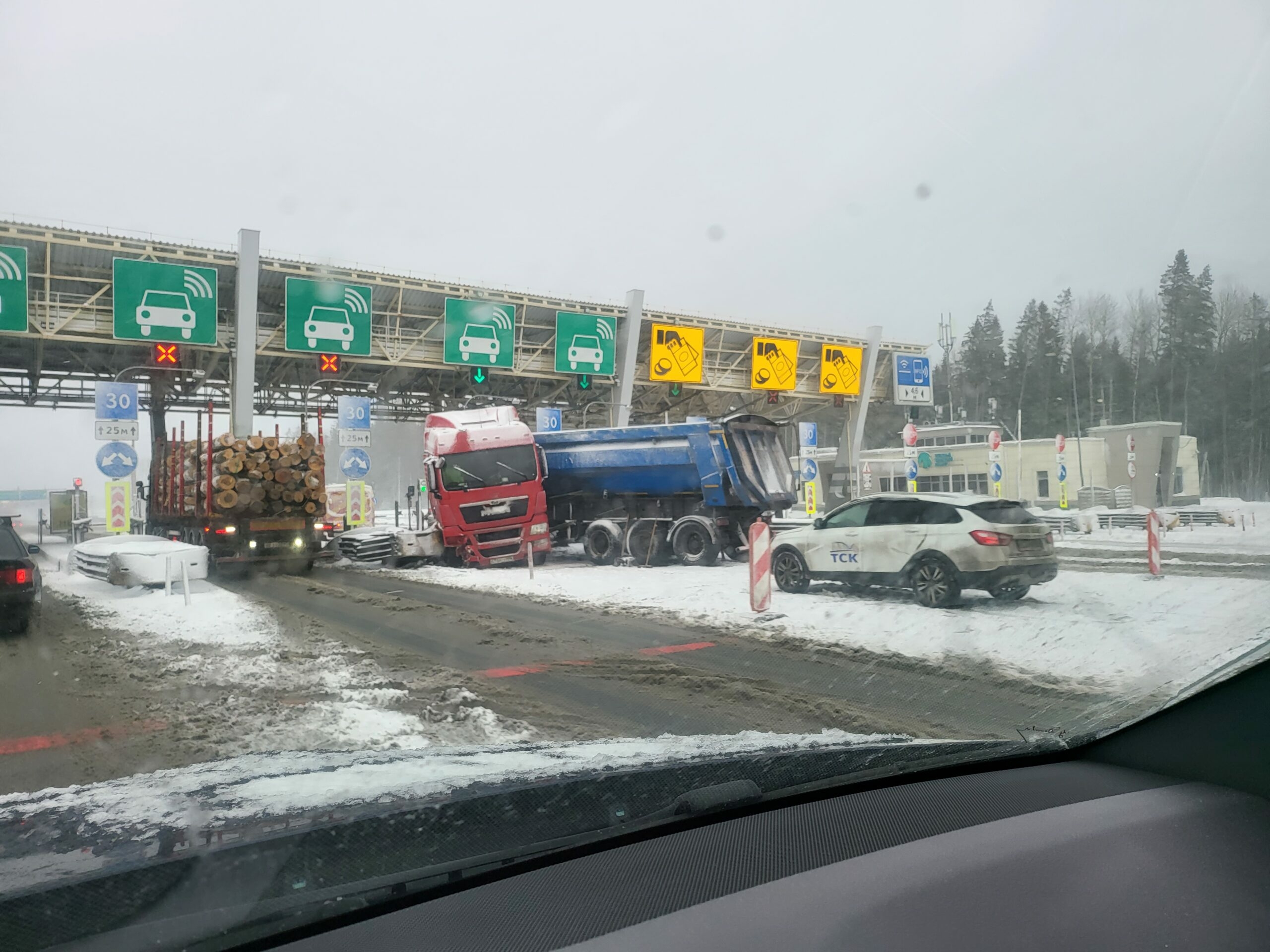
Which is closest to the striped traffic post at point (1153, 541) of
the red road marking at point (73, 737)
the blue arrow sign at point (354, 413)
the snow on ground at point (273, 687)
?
the snow on ground at point (273, 687)

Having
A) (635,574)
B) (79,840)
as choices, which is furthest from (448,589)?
(79,840)

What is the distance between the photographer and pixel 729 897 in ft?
5.99

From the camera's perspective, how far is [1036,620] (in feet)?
22.8

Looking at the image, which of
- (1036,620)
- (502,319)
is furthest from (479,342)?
(1036,620)

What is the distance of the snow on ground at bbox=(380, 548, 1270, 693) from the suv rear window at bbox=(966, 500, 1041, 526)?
610 millimetres

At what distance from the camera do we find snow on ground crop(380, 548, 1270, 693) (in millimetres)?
3883

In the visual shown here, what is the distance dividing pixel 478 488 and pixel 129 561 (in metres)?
7.11

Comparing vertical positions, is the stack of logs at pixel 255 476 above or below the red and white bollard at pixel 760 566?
above

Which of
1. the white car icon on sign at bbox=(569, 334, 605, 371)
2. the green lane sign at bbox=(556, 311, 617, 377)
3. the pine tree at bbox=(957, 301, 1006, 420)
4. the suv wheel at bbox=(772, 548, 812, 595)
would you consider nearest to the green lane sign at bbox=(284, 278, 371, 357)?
the green lane sign at bbox=(556, 311, 617, 377)

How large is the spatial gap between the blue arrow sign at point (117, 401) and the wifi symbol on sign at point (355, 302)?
248 centimetres

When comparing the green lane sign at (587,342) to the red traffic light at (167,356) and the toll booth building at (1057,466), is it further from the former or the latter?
the red traffic light at (167,356)

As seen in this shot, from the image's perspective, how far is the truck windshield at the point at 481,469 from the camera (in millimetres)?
15992

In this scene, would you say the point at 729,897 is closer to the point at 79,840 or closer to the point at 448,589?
the point at 79,840

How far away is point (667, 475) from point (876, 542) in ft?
24.7
